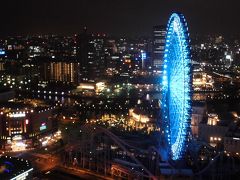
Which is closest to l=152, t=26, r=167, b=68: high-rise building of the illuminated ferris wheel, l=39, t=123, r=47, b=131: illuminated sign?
l=39, t=123, r=47, b=131: illuminated sign

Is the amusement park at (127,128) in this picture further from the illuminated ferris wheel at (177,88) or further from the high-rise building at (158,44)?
the high-rise building at (158,44)

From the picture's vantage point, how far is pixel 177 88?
12367 millimetres

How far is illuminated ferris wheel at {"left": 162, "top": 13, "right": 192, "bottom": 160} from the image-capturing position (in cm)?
1150

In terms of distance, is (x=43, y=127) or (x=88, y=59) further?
(x=88, y=59)

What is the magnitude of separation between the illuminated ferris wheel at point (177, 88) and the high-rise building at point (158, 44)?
28334 mm

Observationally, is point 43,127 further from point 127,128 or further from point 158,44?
point 158,44

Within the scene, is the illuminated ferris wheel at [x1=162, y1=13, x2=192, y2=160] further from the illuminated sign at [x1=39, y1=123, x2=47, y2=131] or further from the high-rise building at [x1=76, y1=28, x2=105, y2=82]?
the high-rise building at [x1=76, y1=28, x2=105, y2=82]

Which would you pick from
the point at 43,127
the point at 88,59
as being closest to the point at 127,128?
the point at 43,127

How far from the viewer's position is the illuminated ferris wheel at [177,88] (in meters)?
11.5

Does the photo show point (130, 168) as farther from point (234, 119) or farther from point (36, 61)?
point (36, 61)

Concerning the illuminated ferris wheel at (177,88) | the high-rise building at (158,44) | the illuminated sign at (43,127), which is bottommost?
the illuminated sign at (43,127)

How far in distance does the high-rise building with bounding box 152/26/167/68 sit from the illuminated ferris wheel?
28.3 m

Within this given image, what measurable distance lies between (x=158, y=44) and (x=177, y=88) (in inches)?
1178

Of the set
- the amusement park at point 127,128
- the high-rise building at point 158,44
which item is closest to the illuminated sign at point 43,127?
the amusement park at point 127,128
